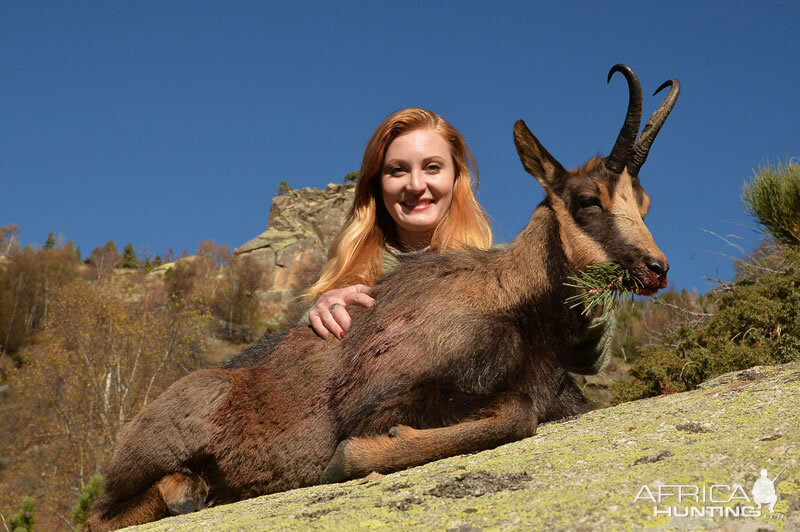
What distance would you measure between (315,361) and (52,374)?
4058cm

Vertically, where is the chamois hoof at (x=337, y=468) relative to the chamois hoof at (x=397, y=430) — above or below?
below

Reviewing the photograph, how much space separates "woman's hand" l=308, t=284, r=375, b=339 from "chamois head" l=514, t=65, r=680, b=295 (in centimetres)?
154

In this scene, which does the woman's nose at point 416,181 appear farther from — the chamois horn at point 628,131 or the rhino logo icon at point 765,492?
the rhino logo icon at point 765,492

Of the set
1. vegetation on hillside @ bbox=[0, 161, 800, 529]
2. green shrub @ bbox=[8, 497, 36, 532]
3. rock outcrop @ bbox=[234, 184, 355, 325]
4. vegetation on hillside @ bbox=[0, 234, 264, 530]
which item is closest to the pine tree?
vegetation on hillside @ bbox=[0, 161, 800, 529]

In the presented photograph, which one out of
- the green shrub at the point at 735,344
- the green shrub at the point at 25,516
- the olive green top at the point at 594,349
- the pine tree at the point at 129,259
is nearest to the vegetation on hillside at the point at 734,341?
the green shrub at the point at 735,344

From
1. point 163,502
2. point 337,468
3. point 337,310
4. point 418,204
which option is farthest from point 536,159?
point 163,502

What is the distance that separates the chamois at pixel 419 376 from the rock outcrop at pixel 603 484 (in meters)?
0.42

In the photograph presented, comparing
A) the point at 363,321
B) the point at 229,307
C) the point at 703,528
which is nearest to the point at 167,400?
the point at 363,321

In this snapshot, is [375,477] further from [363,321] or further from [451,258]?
[451,258]

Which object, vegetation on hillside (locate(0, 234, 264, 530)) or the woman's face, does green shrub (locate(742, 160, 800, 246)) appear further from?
vegetation on hillside (locate(0, 234, 264, 530))

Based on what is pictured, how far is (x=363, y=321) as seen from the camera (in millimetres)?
4863

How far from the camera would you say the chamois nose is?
171 inches

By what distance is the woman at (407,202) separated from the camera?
6.48 meters

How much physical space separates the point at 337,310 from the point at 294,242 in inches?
3569
